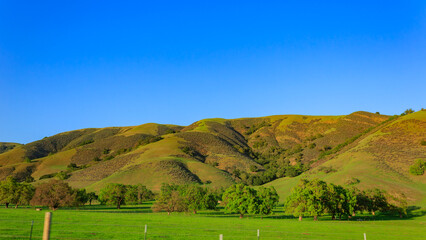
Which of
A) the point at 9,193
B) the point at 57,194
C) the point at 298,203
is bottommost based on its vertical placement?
the point at 298,203

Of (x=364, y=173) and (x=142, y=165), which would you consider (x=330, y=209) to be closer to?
(x=364, y=173)

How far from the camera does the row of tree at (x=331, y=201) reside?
81.3 meters

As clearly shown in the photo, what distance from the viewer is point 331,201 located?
81.9m

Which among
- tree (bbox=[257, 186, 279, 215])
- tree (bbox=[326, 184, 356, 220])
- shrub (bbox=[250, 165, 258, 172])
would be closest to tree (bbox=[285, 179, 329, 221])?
tree (bbox=[326, 184, 356, 220])

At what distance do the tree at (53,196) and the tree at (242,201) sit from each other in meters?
40.8

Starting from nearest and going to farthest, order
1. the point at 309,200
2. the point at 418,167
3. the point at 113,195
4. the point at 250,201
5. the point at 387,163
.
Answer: the point at 309,200 → the point at 250,201 → the point at 113,195 → the point at 418,167 → the point at 387,163

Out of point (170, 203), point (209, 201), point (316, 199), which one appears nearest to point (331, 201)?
point (316, 199)

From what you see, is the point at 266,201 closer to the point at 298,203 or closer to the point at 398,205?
the point at 298,203

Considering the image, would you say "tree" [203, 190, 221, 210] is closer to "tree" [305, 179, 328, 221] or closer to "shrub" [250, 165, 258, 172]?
"tree" [305, 179, 328, 221]

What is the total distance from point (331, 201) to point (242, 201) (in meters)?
21.7

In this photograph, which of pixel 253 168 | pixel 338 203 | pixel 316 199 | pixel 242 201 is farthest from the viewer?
pixel 253 168

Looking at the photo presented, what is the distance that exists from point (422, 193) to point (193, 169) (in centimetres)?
9759

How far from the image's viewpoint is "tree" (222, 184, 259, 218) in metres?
86.2

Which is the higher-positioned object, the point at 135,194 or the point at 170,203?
the point at 135,194
